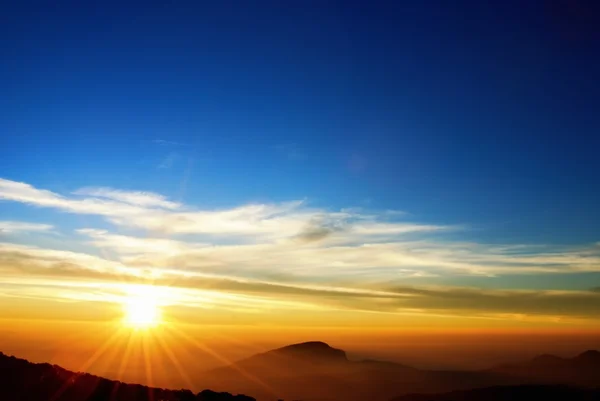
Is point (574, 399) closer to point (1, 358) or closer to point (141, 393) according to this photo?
point (141, 393)

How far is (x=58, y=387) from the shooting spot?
48.4 m

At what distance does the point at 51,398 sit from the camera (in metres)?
46.2

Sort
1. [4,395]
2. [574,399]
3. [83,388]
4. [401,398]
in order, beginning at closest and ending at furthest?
[4,395]
[83,388]
[574,399]
[401,398]

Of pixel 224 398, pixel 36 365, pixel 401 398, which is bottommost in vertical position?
pixel 401 398

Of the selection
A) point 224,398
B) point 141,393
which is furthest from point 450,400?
point 141,393

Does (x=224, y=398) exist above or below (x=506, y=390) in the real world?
above

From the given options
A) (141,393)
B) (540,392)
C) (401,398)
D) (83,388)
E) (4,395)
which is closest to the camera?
(4,395)

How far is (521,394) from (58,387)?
465ft

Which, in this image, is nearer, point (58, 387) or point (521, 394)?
point (58, 387)

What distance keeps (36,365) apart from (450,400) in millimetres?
117445

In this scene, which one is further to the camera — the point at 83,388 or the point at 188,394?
the point at 188,394

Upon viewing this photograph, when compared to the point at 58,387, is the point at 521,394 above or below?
below

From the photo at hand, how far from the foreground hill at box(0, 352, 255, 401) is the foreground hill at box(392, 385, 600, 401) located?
106636 millimetres

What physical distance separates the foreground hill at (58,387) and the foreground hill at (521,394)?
10664 centimetres
